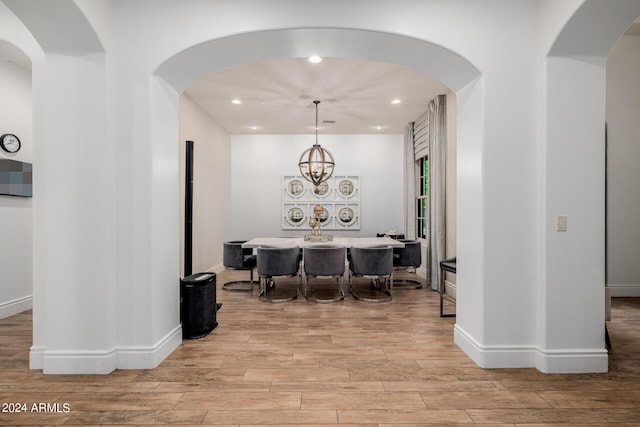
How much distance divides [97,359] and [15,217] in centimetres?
272

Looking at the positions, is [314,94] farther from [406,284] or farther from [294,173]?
[406,284]

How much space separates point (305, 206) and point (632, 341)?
5.69 metres

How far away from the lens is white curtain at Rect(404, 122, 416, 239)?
22.6 feet

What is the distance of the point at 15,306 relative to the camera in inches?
159

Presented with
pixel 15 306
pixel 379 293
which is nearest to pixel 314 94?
pixel 379 293

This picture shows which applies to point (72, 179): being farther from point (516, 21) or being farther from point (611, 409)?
point (611, 409)

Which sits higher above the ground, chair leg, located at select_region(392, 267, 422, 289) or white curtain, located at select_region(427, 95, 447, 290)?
white curtain, located at select_region(427, 95, 447, 290)

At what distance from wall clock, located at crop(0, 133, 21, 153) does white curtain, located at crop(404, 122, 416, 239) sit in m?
5.99

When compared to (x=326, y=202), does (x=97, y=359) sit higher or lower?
lower

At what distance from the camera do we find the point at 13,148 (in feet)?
13.5

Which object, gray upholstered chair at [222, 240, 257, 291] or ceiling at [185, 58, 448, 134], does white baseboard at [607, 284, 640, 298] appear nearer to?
ceiling at [185, 58, 448, 134]

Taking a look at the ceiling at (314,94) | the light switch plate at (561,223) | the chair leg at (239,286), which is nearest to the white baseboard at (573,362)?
the light switch plate at (561,223)

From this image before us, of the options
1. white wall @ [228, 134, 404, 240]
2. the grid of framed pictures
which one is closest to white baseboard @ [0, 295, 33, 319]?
white wall @ [228, 134, 404, 240]

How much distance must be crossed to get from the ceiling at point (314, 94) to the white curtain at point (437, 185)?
268mm
